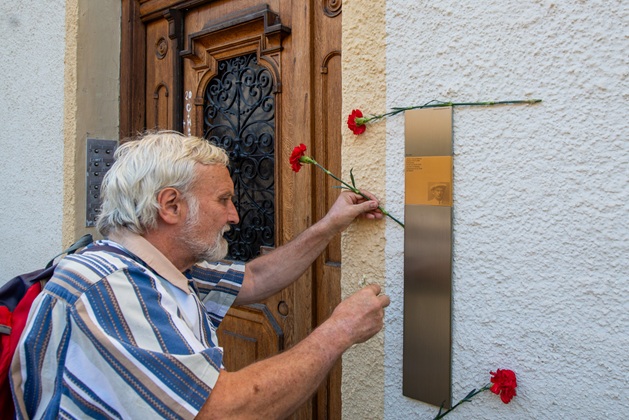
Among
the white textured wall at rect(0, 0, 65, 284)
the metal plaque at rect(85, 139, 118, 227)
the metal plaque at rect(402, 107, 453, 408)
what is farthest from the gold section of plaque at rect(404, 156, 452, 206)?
the white textured wall at rect(0, 0, 65, 284)

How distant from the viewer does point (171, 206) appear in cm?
129

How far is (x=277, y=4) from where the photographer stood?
2.04 metres

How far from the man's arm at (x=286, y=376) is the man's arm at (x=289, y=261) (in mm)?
381

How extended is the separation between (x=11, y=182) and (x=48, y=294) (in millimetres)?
2386

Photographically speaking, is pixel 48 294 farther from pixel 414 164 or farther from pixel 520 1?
pixel 520 1

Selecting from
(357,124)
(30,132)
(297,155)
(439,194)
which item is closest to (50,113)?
(30,132)

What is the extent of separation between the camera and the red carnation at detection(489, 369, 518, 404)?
1.25m

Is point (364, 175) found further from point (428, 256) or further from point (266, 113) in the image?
→ point (266, 113)

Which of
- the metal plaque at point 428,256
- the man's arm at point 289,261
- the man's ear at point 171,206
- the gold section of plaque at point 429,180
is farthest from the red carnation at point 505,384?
the man's ear at point 171,206

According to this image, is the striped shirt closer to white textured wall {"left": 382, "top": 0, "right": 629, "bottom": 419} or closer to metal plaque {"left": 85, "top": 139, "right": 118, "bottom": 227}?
white textured wall {"left": 382, "top": 0, "right": 629, "bottom": 419}

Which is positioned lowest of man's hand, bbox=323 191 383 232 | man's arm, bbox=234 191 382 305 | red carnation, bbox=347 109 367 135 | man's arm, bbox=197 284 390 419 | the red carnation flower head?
man's arm, bbox=197 284 390 419

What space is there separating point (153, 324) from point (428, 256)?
0.73 m

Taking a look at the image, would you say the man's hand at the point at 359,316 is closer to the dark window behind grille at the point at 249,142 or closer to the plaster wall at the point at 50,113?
the dark window behind grille at the point at 249,142

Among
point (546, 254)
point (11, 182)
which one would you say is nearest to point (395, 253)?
point (546, 254)
